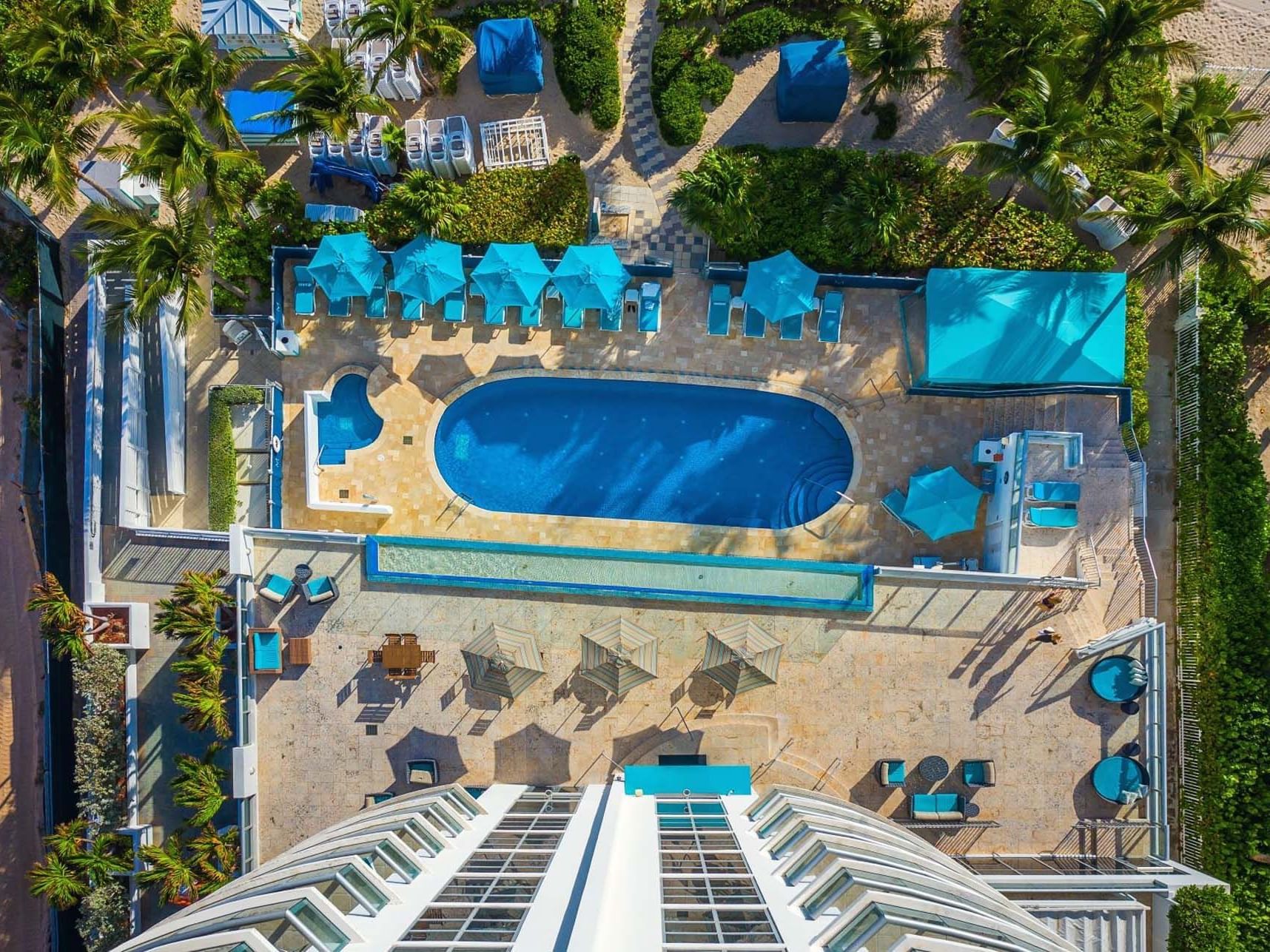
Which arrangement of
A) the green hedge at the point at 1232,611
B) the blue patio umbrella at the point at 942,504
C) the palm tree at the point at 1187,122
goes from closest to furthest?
the palm tree at the point at 1187,122
the green hedge at the point at 1232,611
the blue patio umbrella at the point at 942,504

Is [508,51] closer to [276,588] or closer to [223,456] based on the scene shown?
[223,456]

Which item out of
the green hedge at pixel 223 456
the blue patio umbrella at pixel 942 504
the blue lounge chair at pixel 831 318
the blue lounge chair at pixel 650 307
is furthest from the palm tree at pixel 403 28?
the blue patio umbrella at pixel 942 504

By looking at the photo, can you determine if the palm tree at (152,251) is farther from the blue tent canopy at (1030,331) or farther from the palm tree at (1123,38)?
the palm tree at (1123,38)

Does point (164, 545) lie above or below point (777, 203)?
below

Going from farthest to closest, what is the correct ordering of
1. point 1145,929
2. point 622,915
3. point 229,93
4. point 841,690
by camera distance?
point 229,93, point 841,690, point 1145,929, point 622,915

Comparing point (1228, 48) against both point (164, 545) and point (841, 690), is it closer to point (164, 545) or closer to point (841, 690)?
point (841, 690)

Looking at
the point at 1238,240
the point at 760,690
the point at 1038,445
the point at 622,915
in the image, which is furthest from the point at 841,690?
the point at 1238,240

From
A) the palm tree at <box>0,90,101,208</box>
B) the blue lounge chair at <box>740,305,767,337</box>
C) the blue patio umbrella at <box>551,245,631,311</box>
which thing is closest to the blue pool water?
the blue patio umbrella at <box>551,245,631,311</box>
